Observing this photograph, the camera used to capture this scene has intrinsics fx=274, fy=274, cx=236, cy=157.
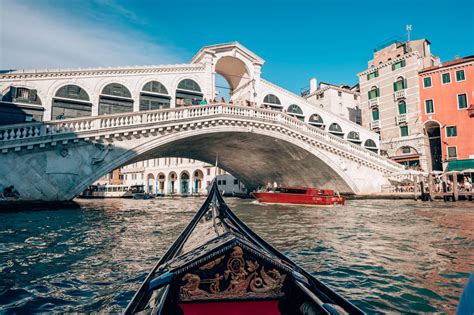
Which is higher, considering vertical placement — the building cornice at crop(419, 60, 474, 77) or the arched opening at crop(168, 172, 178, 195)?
the building cornice at crop(419, 60, 474, 77)

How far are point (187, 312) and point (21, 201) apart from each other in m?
10.8

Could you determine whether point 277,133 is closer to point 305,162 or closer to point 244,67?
point 305,162

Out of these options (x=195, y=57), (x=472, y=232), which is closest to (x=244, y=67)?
(x=195, y=57)

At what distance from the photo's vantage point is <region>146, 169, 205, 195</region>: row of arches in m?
34.8

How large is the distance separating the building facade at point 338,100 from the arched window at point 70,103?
836 inches

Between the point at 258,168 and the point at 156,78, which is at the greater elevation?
the point at 156,78

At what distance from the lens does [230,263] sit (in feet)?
5.56

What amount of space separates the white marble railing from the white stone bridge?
0.10 ft

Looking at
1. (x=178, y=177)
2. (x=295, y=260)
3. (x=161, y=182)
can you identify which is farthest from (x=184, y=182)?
(x=295, y=260)

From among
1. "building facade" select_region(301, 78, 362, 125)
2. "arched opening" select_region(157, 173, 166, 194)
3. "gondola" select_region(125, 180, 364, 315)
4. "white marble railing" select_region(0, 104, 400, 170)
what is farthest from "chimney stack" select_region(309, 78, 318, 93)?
"gondola" select_region(125, 180, 364, 315)

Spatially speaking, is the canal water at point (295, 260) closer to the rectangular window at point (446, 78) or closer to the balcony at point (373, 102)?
the rectangular window at point (446, 78)

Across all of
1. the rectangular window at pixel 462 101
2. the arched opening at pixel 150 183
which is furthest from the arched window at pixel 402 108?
the arched opening at pixel 150 183

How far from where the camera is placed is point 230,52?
1792cm

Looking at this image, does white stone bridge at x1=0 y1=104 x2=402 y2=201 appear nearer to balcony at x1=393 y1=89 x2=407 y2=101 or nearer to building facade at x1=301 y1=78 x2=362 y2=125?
balcony at x1=393 y1=89 x2=407 y2=101
